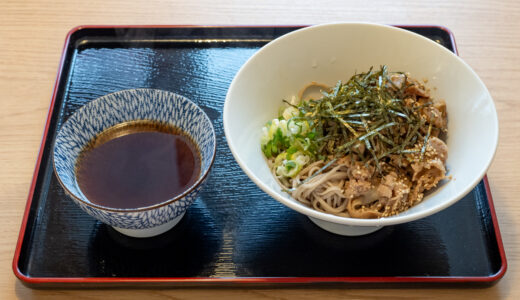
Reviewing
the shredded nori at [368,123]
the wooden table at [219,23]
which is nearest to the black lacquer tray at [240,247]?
the wooden table at [219,23]

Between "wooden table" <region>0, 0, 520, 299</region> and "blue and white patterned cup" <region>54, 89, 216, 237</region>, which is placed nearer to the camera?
"blue and white patterned cup" <region>54, 89, 216, 237</region>

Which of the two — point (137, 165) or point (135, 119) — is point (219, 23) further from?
point (137, 165)

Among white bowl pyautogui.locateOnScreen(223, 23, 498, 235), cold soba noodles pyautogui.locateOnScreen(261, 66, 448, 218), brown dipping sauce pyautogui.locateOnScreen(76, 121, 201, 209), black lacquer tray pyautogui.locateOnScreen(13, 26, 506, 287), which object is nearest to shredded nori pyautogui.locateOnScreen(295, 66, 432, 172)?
cold soba noodles pyautogui.locateOnScreen(261, 66, 448, 218)

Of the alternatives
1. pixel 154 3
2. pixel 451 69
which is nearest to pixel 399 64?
pixel 451 69

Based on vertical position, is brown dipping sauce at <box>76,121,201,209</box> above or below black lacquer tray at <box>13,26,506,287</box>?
above

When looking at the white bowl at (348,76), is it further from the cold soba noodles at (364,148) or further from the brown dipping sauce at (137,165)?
the brown dipping sauce at (137,165)

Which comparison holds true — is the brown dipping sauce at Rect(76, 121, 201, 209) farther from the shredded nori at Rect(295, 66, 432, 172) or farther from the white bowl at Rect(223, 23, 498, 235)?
the shredded nori at Rect(295, 66, 432, 172)
